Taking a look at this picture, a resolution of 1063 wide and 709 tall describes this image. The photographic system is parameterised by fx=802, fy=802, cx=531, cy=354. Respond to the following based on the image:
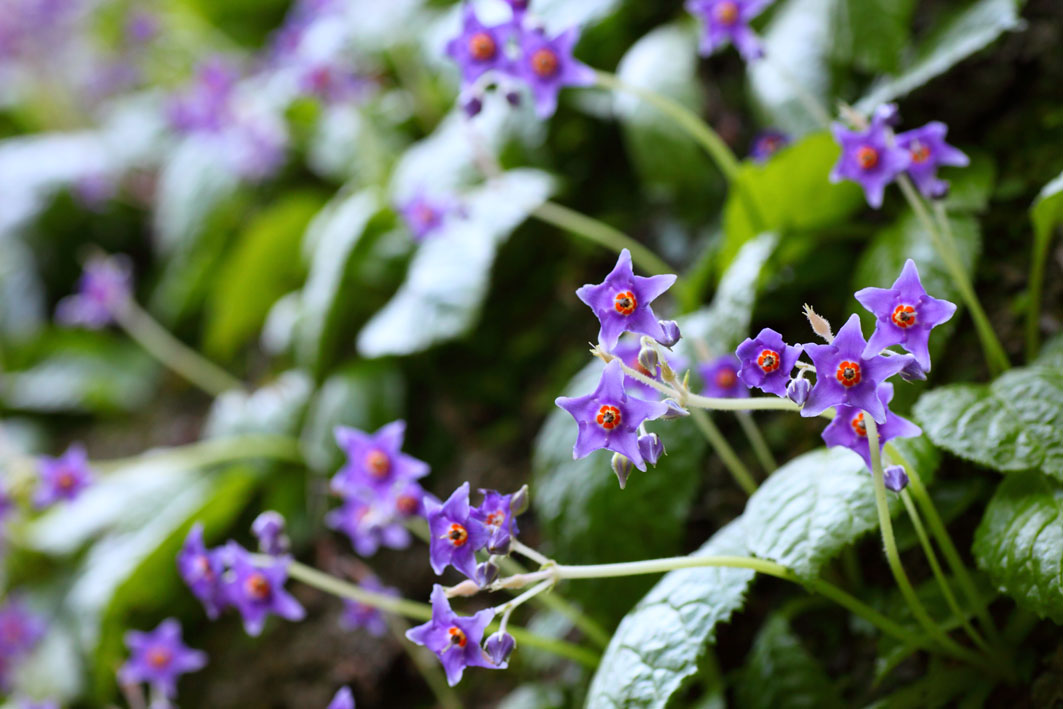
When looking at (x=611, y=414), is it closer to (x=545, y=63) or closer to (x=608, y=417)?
(x=608, y=417)

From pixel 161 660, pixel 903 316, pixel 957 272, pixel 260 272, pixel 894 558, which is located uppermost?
pixel 260 272

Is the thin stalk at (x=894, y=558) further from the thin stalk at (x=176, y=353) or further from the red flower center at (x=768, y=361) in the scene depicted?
the thin stalk at (x=176, y=353)

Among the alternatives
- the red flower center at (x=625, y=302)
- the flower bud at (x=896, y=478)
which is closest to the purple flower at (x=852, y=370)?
the flower bud at (x=896, y=478)

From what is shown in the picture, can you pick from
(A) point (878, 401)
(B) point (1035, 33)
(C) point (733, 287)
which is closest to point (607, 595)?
(C) point (733, 287)

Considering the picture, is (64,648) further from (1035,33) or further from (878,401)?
(1035,33)

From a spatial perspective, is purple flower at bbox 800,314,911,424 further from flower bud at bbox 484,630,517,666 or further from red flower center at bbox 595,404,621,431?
flower bud at bbox 484,630,517,666

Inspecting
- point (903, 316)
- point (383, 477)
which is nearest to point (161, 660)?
point (383, 477)
